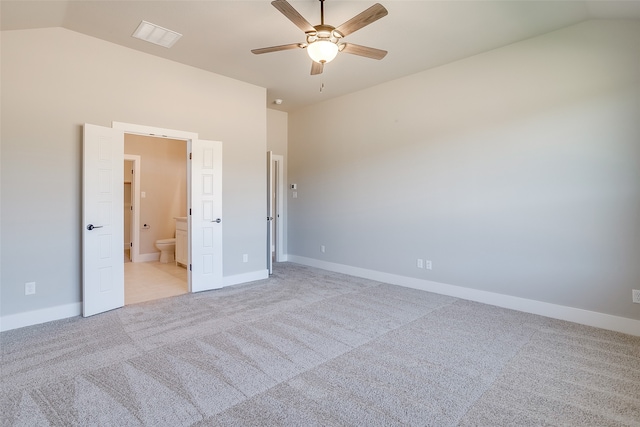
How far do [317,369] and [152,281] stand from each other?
149 inches

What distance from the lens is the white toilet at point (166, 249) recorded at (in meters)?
6.66

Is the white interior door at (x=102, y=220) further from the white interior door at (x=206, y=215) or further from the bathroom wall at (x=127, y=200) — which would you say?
the bathroom wall at (x=127, y=200)

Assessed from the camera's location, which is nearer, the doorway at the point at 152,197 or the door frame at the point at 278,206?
the doorway at the point at 152,197

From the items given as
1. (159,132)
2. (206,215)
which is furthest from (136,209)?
(159,132)

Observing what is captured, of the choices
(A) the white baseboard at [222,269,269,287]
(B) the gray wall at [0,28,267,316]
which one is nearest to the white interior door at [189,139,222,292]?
(A) the white baseboard at [222,269,269,287]

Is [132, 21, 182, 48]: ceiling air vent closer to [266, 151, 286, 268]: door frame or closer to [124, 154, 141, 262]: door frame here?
[266, 151, 286, 268]: door frame

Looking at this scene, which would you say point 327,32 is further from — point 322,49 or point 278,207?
point 278,207

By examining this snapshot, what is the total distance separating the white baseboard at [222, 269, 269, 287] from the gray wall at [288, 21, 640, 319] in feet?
5.02

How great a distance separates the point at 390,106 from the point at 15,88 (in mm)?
4569

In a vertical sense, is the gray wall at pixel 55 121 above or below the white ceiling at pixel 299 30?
below

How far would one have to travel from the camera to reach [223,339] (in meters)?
3.00

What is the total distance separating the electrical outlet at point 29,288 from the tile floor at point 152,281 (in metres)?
0.94

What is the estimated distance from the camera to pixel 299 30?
11.4 feet

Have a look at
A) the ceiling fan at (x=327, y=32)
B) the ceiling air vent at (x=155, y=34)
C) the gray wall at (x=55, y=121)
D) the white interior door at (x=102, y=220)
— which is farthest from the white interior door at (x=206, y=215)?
the ceiling fan at (x=327, y=32)
